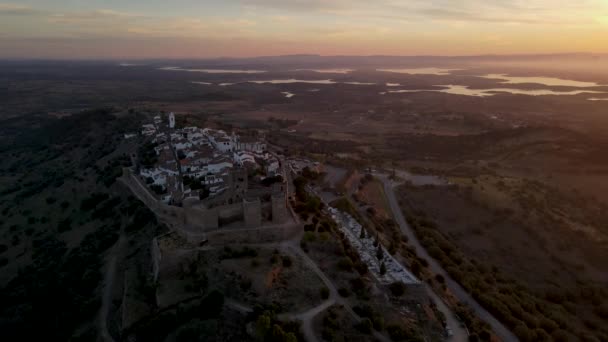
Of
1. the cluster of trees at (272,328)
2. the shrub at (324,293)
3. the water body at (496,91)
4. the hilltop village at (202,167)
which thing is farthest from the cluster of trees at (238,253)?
the water body at (496,91)

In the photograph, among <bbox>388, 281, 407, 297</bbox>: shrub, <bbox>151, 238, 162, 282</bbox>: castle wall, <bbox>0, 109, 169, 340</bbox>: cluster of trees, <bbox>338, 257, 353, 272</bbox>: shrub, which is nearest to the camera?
<bbox>388, 281, 407, 297</bbox>: shrub

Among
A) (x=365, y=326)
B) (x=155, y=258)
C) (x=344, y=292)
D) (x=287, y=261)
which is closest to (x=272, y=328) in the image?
(x=365, y=326)

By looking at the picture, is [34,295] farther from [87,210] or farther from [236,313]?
[236,313]

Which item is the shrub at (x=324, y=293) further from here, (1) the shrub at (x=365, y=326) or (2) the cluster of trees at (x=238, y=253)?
(2) the cluster of trees at (x=238, y=253)

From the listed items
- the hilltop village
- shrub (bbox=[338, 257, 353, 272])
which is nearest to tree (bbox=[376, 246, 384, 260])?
shrub (bbox=[338, 257, 353, 272])

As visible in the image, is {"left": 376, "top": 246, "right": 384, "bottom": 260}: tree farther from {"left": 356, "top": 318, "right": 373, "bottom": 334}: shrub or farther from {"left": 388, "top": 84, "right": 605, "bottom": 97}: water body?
{"left": 388, "top": 84, "right": 605, "bottom": 97}: water body

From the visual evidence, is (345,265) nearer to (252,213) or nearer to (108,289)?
(252,213)

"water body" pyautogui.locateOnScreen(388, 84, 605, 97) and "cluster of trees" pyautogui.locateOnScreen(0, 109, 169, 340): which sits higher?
"water body" pyautogui.locateOnScreen(388, 84, 605, 97)

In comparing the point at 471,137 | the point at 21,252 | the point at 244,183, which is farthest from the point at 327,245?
the point at 471,137
